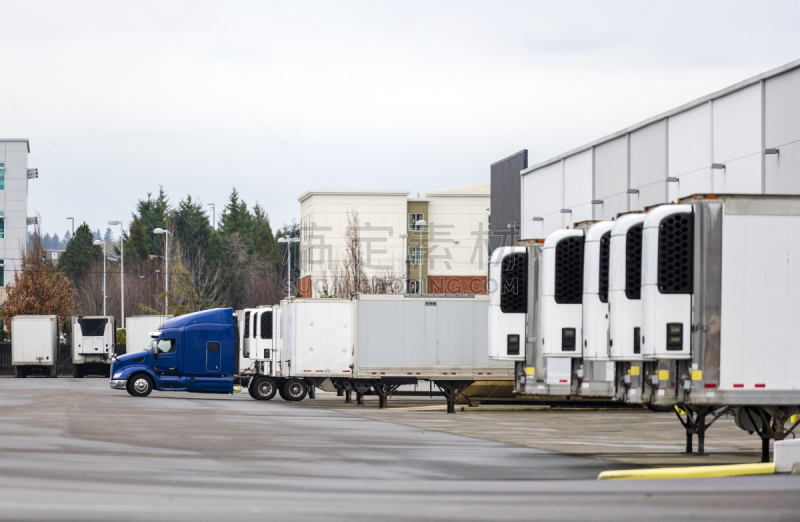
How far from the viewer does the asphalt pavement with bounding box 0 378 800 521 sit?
33.4 feet

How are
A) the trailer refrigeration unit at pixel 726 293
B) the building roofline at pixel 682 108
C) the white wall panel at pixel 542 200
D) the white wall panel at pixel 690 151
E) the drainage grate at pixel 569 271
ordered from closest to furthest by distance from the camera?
the trailer refrigeration unit at pixel 726 293
the drainage grate at pixel 569 271
the building roofline at pixel 682 108
the white wall panel at pixel 690 151
the white wall panel at pixel 542 200

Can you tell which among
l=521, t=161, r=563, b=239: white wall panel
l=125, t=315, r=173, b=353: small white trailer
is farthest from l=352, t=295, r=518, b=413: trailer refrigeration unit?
l=125, t=315, r=173, b=353: small white trailer

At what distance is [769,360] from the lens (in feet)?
46.9

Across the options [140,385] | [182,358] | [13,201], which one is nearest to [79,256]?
[13,201]

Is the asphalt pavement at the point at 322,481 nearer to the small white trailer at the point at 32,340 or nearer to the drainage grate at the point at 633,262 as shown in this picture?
the drainage grate at the point at 633,262

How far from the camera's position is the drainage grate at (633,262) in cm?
1505

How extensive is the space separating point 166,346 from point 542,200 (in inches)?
710

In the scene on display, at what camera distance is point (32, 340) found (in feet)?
176

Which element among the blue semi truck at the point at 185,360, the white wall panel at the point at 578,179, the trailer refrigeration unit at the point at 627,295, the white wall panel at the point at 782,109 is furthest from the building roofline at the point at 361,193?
the trailer refrigeration unit at the point at 627,295

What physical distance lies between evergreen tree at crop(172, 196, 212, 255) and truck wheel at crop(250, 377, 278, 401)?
3393 inches

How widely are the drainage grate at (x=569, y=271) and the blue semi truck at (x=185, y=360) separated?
1878 centimetres

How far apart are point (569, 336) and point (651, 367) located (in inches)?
125

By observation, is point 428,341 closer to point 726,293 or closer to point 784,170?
point 784,170

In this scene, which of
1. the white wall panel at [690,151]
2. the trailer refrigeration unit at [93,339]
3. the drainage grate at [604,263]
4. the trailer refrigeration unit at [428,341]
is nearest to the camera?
the drainage grate at [604,263]
